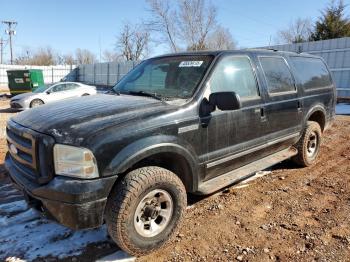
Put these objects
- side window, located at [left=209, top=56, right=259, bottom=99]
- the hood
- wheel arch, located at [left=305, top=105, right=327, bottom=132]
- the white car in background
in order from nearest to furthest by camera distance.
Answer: the hood < side window, located at [left=209, top=56, right=259, bottom=99] < wheel arch, located at [left=305, top=105, right=327, bottom=132] < the white car in background

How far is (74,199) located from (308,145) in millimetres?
4431

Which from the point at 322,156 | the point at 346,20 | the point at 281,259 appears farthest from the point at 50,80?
the point at 281,259

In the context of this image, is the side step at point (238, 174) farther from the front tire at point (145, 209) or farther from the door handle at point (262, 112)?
the door handle at point (262, 112)

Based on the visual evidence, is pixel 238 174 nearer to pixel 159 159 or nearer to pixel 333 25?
pixel 159 159

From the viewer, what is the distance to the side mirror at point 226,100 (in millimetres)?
3516

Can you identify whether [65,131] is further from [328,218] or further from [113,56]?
[113,56]

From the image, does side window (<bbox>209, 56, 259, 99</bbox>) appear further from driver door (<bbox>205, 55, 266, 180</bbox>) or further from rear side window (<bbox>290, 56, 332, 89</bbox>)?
rear side window (<bbox>290, 56, 332, 89</bbox>)

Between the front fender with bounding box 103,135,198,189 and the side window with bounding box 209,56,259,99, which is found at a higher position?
the side window with bounding box 209,56,259,99

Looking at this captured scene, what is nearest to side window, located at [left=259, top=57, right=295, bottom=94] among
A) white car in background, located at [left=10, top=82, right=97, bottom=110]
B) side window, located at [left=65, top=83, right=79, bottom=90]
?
white car in background, located at [left=10, top=82, right=97, bottom=110]

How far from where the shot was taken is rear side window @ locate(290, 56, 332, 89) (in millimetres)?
5514

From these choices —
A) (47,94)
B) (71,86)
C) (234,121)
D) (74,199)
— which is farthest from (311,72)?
(71,86)

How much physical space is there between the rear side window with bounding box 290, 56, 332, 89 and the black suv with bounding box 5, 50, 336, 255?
44 cm

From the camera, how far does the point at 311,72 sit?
19.2 feet

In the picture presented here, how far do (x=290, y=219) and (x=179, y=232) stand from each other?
131 cm
